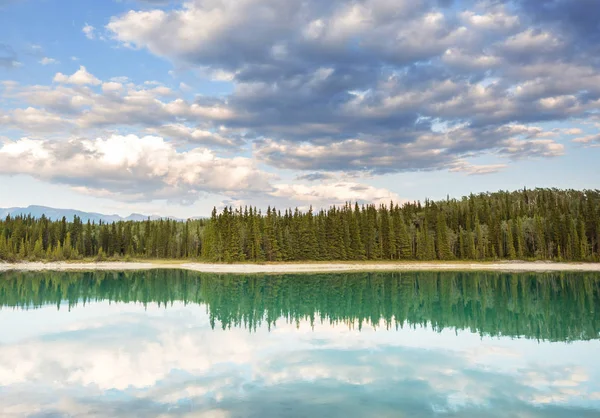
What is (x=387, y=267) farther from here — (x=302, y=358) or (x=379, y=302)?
(x=302, y=358)

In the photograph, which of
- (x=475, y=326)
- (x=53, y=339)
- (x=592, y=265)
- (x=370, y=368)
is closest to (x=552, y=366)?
(x=370, y=368)

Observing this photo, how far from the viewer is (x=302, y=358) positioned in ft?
68.1

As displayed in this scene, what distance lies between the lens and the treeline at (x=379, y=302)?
30.3 metres

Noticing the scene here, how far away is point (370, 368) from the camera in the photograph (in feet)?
62.1

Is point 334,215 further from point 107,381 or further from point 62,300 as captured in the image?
point 107,381

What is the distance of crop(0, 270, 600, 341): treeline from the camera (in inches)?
1194

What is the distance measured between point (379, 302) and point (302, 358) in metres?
22.0

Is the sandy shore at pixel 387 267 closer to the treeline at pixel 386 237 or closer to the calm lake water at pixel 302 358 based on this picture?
the treeline at pixel 386 237

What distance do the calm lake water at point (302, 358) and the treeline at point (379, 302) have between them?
0.96 feet

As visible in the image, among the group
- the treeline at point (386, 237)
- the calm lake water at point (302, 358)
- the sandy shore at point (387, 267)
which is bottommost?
the sandy shore at point (387, 267)

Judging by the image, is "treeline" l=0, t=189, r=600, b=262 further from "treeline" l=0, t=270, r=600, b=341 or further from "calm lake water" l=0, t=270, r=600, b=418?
"calm lake water" l=0, t=270, r=600, b=418

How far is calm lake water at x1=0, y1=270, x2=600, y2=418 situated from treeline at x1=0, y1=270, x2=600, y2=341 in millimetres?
294

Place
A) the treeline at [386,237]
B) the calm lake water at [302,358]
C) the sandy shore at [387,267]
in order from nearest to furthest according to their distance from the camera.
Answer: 1. the calm lake water at [302,358]
2. the sandy shore at [387,267]
3. the treeline at [386,237]

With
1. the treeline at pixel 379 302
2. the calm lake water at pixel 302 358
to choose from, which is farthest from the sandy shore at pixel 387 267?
the calm lake water at pixel 302 358
